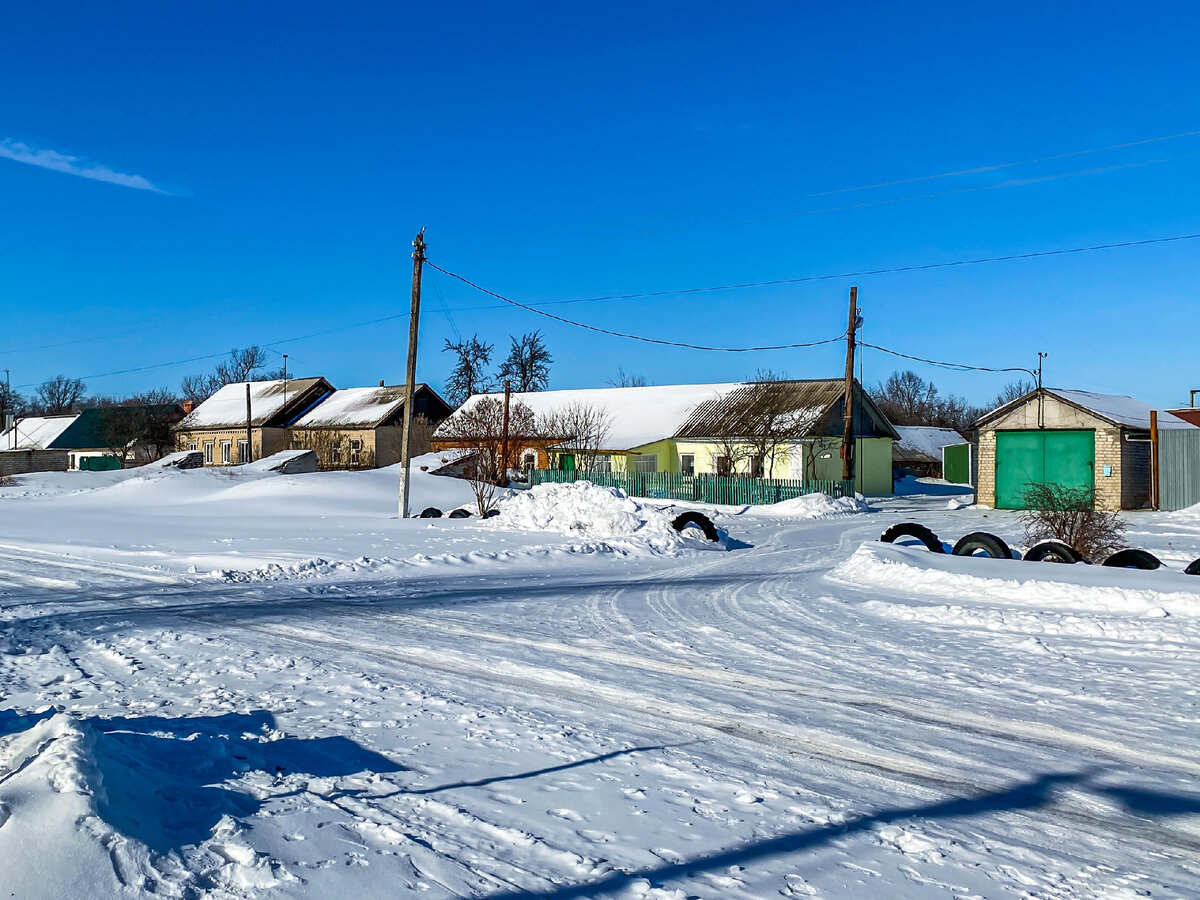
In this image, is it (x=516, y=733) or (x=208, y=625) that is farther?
(x=208, y=625)

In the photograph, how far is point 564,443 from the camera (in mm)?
48875

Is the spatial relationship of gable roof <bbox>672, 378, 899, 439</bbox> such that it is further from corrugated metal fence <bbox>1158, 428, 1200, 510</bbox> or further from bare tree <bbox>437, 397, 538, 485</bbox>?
corrugated metal fence <bbox>1158, 428, 1200, 510</bbox>

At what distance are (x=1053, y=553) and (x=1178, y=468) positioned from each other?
2157 centimetres

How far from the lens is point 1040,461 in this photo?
3547 centimetres

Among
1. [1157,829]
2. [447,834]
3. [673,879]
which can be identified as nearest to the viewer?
[673,879]

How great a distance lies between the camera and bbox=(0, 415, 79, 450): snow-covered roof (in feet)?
260

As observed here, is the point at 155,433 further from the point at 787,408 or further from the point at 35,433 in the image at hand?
the point at 787,408

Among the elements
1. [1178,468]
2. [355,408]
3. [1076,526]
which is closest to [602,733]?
[1076,526]

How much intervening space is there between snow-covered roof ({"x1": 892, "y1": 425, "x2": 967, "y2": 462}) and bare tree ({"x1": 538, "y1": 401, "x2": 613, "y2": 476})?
85.1 feet

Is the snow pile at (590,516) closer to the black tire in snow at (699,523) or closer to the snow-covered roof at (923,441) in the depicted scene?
the black tire in snow at (699,523)

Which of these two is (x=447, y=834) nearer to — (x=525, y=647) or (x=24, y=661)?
(x=525, y=647)

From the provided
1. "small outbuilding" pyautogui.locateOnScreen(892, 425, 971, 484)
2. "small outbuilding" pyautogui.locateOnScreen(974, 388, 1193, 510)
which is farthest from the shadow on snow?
"small outbuilding" pyautogui.locateOnScreen(892, 425, 971, 484)

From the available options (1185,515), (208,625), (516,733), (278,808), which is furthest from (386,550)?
(1185,515)

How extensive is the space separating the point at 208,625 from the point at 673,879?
806cm
